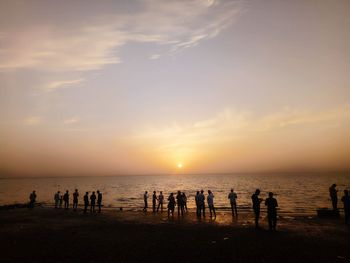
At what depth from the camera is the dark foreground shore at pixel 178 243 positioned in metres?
11.2

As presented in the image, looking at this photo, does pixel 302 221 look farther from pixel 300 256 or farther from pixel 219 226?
pixel 300 256

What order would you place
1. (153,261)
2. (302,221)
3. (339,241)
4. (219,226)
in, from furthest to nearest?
1. (302,221)
2. (219,226)
3. (339,241)
4. (153,261)

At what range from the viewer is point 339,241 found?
44.1 ft

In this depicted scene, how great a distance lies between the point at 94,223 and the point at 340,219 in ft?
61.7

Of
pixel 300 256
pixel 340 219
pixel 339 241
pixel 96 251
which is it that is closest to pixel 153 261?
pixel 96 251

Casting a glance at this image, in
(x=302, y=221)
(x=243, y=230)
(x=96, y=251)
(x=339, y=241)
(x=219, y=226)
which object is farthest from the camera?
→ (x=302, y=221)

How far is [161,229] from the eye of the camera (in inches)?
691

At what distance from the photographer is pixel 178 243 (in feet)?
44.4

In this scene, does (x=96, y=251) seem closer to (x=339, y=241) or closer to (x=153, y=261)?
(x=153, y=261)

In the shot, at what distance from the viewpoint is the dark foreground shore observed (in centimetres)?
1125

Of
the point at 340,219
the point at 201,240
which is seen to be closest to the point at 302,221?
the point at 340,219

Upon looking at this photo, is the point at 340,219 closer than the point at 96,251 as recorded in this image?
No

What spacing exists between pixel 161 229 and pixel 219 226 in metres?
3.94

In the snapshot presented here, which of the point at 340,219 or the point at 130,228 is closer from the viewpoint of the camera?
the point at 130,228
